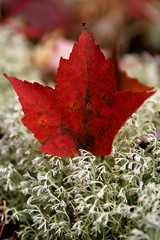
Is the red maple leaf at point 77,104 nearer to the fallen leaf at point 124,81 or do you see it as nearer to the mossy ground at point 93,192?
the mossy ground at point 93,192

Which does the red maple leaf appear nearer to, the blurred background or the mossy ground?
the mossy ground

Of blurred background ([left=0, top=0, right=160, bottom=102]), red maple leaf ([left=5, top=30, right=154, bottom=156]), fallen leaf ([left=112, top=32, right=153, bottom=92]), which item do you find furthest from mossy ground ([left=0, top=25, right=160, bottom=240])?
blurred background ([left=0, top=0, right=160, bottom=102])

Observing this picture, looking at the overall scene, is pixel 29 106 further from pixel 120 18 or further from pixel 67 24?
pixel 120 18

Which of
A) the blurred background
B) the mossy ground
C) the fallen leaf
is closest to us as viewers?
the mossy ground

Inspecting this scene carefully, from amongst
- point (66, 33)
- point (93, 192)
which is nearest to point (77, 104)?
point (93, 192)

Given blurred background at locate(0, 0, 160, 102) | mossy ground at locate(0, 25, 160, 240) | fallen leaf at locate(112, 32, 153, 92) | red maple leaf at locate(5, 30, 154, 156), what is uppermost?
blurred background at locate(0, 0, 160, 102)
